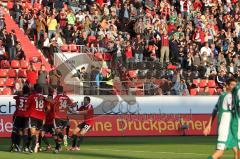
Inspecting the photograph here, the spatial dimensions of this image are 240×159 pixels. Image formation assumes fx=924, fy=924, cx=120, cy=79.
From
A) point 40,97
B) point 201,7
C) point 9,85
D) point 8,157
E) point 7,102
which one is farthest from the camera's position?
point 201,7

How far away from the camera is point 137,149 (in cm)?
2973

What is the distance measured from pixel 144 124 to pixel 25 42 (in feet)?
25.3

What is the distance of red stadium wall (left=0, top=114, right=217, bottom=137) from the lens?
38.3 metres

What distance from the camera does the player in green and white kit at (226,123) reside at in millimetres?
20125

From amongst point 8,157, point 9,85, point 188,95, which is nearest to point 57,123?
point 8,157

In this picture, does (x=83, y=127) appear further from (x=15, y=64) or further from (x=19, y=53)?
(x=19, y=53)

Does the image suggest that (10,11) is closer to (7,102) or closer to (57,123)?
(7,102)

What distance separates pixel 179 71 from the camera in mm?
44250

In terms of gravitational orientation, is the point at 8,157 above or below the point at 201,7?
below

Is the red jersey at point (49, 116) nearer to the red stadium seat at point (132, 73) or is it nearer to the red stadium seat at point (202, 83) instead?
the red stadium seat at point (132, 73)

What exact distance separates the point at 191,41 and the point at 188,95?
7.03m

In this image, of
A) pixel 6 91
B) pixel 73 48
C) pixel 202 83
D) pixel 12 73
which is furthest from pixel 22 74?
pixel 202 83

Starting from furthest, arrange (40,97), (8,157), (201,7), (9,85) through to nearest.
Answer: (201,7) < (9,85) < (40,97) < (8,157)

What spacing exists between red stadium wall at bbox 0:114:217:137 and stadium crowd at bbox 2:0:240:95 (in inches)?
104
